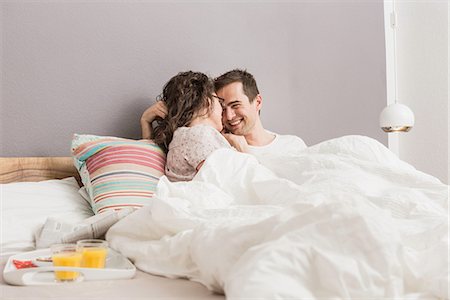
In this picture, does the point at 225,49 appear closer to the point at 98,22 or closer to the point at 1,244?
the point at 98,22

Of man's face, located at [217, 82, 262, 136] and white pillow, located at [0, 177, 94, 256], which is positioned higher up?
man's face, located at [217, 82, 262, 136]

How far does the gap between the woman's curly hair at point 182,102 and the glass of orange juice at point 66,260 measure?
3.06ft

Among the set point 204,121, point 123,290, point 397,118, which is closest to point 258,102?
point 204,121

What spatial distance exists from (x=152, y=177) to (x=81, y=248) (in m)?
0.74

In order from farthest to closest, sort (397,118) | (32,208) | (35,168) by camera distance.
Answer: (397,118) → (35,168) → (32,208)

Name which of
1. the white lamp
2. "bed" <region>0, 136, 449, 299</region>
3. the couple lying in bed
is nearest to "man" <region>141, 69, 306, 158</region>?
the couple lying in bed

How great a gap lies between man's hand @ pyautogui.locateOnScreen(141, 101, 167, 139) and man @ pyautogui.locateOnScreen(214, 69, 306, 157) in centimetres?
34

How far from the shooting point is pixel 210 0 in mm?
2555

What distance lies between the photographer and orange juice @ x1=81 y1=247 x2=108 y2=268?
115 centimetres

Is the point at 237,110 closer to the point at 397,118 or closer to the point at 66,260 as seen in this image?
the point at 397,118

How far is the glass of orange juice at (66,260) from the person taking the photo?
1095 millimetres

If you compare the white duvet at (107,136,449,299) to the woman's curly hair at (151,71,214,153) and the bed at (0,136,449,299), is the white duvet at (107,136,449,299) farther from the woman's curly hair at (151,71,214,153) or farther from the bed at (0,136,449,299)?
the woman's curly hair at (151,71,214,153)

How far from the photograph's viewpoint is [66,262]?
43.7 inches

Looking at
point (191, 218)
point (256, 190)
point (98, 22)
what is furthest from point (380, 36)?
point (191, 218)
